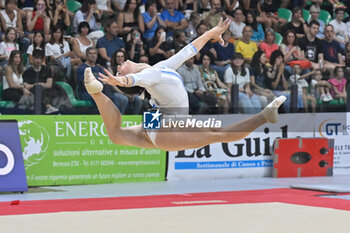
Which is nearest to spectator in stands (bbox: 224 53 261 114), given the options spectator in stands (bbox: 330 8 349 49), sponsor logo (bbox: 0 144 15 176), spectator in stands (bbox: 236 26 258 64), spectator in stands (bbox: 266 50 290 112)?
spectator in stands (bbox: 236 26 258 64)

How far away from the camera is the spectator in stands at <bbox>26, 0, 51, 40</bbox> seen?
1139cm

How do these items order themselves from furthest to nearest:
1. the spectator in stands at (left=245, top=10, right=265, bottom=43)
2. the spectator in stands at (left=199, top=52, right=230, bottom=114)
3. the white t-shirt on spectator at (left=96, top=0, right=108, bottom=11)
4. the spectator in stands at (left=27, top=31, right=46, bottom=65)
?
the spectator in stands at (left=245, top=10, right=265, bottom=43) < the white t-shirt on spectator at (left=96, top=0, right=108, bottom=11) < the spectator in stands at (left=199, top=52, right=230, bottom=114) < the spectator in stands at (left=27, top=31, right=46, bottom=65)

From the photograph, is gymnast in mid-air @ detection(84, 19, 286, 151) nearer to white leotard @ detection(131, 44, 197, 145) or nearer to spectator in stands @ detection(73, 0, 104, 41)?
white leotard @ detection(131, 44, 197, 145)

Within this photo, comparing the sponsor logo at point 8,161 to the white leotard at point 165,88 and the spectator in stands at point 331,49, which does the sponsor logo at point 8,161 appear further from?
the spectator in stands at point 331,49

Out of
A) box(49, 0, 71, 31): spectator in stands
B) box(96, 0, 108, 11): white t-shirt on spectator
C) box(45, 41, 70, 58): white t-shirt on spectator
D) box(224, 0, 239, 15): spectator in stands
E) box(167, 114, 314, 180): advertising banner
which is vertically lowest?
box(167, 114, 314, 180): advertising banner

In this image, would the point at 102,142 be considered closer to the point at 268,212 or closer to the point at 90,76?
the point at 268,212

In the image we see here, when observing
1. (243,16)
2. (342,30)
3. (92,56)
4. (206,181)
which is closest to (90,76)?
(92,56)

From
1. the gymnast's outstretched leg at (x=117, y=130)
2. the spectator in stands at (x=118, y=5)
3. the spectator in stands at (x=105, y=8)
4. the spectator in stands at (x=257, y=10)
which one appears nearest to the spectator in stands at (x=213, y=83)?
the spectator in stands at (x=118, y=5)

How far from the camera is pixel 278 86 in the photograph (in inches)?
518

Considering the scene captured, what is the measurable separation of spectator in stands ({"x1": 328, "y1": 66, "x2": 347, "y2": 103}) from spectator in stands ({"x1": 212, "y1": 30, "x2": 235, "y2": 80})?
8.64 ft

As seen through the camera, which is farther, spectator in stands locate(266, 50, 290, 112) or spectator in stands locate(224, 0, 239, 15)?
spectator in stands locate(224, 0, 239, 15)

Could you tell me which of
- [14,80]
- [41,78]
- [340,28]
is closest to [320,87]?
[340,28]

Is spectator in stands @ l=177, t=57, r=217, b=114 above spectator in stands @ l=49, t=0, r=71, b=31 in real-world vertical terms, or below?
below

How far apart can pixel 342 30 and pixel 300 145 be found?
3745 millimetres
